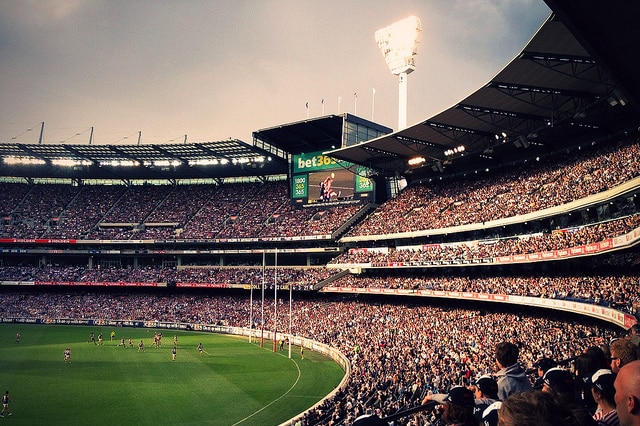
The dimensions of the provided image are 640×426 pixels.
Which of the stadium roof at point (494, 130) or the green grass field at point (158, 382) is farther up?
the stadium roof at point (494, 130)

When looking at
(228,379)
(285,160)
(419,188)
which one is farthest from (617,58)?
(285,160)

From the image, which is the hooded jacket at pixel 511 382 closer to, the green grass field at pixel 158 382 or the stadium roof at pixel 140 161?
the green grass field at pixel 158 382

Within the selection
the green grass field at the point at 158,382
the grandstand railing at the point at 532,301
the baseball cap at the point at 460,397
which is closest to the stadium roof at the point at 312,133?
the grandstand railing at the point at 532,301

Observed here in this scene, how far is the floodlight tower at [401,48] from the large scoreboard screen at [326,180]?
34.0 feet

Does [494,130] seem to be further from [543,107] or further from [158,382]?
[158,382]

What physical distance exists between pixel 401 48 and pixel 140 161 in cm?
4682

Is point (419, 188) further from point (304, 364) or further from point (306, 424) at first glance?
point (306, 424)

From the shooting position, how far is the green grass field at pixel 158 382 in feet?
86.4

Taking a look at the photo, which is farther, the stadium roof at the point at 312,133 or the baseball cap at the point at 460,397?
the stadium roof at the point at 312,133

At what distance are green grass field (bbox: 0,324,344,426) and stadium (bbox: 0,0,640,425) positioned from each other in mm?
2396

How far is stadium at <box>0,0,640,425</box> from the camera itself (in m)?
26.4

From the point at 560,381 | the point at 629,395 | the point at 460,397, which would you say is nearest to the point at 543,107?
the point at 560,381

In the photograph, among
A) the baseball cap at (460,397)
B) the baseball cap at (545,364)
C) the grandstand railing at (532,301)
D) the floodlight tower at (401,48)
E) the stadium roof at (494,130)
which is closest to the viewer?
the baseball cap at (460,397)

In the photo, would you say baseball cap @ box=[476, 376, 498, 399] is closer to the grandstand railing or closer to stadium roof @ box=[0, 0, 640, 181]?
stadium roof @ box=[0, 0, 640, 181]
